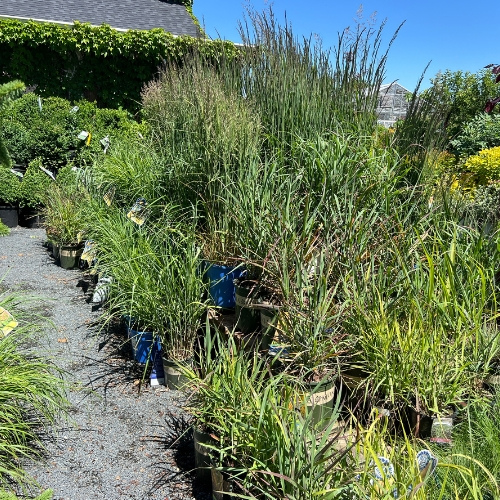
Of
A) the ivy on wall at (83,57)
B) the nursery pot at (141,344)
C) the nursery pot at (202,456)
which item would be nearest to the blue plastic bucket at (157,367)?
the nursery pot at (141,344)

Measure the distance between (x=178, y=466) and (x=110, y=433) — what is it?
451 millimetres

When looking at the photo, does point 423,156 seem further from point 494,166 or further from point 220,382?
point 494,166

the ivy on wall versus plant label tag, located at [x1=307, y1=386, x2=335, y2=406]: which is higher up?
the ivy on wall

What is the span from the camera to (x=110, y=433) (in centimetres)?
262

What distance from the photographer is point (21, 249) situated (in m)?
6.30

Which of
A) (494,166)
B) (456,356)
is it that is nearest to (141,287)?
(456,356)

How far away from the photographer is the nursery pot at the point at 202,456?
216 cm

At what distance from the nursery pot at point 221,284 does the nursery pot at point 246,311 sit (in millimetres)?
224

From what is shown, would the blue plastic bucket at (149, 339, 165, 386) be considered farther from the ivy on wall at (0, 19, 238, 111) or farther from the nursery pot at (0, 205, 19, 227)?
the ivy on wall at (0, 19, 238, 111)

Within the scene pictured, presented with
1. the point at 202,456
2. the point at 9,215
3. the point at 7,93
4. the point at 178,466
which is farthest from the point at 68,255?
the point at 7,93

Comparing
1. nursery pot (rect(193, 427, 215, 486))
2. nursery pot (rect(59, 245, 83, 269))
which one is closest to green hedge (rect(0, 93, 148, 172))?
nursery pot (rect(59, 245, 83, 269))

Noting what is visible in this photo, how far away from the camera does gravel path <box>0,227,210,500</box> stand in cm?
224

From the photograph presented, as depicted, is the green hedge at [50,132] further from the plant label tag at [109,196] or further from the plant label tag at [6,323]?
the plant label tag at [6,323]

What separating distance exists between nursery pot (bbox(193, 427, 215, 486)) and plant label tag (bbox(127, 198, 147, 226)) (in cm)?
191
